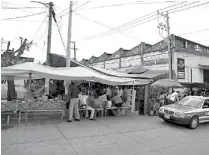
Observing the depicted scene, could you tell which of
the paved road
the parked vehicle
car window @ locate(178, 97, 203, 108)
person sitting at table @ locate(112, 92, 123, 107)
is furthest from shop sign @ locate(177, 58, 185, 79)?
the paved road

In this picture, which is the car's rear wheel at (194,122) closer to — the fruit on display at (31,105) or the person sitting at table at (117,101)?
the person sitting at table at (117,101)

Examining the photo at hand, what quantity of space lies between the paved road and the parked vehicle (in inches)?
16.5

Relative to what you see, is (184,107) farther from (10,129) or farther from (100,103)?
(10,129)

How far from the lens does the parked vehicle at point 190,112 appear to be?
732 centimetres

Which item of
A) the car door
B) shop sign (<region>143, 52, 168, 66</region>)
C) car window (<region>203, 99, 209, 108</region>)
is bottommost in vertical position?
the car door

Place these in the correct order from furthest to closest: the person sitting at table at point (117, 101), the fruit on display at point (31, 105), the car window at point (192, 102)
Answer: the person sitting at table at point (117, 101) → the car window at point (192, 102) → the fruit on display at point (31, 105)

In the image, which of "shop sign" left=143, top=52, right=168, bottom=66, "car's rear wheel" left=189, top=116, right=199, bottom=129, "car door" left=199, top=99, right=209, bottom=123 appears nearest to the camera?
"car's rear wheel" left=189, top=116, right=199, bottom=129

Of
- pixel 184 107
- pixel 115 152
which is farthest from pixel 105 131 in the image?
pixel 184 107

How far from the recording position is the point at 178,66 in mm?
23422

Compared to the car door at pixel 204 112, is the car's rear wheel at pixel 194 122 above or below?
below

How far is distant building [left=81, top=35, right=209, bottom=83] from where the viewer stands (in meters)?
23.5

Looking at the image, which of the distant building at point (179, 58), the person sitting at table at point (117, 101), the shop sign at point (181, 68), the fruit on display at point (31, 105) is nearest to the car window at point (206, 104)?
the person sitting at table at point (117, 101)

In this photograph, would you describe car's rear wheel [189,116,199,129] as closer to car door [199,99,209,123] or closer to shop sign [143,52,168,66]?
car door [199,99,209,123]

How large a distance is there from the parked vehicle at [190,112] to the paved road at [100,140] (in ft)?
1.38
